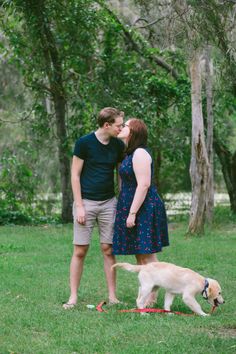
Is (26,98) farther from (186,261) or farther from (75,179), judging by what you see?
(75,179)

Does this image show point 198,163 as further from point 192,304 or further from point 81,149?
point 192,304

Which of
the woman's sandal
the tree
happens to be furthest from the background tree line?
the woman's sandal

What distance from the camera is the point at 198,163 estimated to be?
1406 centimetres

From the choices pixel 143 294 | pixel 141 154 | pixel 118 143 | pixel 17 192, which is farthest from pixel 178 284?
pixel 17 192

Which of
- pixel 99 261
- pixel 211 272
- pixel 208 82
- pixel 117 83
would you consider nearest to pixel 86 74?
pixel 117 83

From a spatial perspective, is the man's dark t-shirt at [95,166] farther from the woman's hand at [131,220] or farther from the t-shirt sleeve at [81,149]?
the woman's hand at [131,220]

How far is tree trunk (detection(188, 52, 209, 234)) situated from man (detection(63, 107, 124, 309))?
6697mm

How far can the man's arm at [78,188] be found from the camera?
23.6ft

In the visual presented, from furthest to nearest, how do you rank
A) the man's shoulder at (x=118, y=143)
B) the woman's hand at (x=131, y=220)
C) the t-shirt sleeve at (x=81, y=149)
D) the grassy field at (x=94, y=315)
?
the man's shoulder at (x=118, y=143)
the t-shirt sleeve at (x=81, y=149)
the woman's hand at (x=131, y=220)
the grassy field at (x=94, y=315)

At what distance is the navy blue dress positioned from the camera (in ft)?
23.3

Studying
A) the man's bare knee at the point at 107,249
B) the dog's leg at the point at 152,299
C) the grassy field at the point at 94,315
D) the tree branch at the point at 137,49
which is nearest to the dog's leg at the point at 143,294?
the grassy field at the point at 94,315

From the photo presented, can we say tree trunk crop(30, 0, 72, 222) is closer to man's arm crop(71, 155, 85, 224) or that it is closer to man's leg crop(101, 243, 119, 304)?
man's arm crop(71, 155, 85, 224)

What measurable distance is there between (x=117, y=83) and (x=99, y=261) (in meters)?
7.52

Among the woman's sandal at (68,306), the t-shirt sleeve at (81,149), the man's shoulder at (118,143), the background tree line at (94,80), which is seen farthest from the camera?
the background tree line at (94,80)
